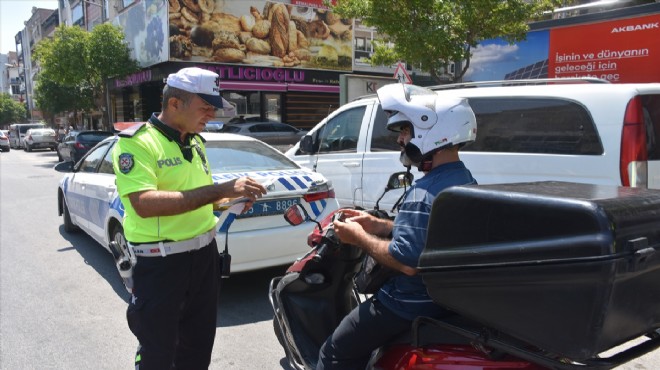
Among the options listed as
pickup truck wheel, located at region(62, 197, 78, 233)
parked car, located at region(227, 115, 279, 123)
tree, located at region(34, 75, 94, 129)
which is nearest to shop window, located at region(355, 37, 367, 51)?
parked car, located at region(227, 115, 279, 123)

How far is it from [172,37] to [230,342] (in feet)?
70.4

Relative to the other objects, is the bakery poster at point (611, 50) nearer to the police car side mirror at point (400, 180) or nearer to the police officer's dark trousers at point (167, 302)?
the police car side mirror at point (400, 180)

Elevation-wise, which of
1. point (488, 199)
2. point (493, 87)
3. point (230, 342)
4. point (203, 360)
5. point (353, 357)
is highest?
point (493, 87)

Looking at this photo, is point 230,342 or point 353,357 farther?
point 230,342

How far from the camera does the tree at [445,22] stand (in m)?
11.9

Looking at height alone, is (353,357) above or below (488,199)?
below

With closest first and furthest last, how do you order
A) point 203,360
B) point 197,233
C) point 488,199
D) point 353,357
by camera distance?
point 488,199 < point 353,357 < point 197,233 < point 203,360

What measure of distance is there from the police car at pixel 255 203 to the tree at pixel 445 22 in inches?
314

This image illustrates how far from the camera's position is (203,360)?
2.77 m

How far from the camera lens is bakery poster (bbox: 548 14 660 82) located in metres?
9.63

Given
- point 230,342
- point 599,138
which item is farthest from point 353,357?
point 599,138

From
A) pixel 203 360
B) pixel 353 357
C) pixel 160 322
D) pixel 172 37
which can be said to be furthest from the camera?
pixel 172 37

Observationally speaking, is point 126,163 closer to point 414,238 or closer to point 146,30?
point 414,238

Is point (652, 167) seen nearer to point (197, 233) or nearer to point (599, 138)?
point (599, 138)
